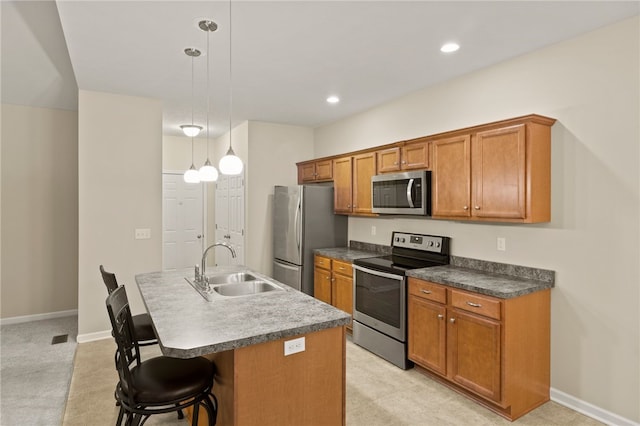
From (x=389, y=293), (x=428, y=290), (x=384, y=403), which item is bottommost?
(x=384, y=403)

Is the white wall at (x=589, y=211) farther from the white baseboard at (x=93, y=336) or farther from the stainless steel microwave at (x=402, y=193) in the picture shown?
the white baseboard at (x=93, y=336)

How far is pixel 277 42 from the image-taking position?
9.18ft

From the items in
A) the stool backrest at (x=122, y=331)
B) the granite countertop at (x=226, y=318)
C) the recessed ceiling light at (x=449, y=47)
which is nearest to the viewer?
the granite countertop at (x=226, y=318)

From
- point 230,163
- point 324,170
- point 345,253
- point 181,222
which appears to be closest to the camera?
point 230,163

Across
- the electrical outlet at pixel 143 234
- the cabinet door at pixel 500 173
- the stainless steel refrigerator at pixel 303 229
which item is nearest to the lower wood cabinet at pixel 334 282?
the stainless steel refrigerator at pixel 303 229

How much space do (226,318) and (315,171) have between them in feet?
11.4

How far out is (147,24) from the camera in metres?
2.54

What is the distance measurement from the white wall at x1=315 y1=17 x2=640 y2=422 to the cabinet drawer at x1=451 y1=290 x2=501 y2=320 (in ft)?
1.99

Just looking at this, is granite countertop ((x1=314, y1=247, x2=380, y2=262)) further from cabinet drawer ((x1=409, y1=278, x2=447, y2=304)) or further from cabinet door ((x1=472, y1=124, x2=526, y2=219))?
cabinet door ((x1=472, y1=124, x2=526, y2=219))

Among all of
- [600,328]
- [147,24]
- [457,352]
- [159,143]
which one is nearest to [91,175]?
[159,143]

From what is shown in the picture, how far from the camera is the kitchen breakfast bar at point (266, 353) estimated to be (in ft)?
5.59

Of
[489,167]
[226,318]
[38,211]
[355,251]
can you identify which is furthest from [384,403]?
[38,211]

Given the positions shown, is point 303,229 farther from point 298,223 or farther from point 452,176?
point 452,176

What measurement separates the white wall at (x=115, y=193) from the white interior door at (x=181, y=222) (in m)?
2.25
